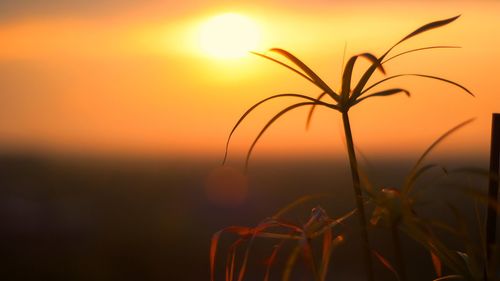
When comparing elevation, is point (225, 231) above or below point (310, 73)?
below

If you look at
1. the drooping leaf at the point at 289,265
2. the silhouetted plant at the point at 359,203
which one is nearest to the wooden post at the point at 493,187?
the silhouetted plant at the point at 359,203

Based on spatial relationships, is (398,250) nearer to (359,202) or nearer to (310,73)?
(359,202)

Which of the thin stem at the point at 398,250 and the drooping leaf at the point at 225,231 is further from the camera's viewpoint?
the drooping leaf at the point at 225,231

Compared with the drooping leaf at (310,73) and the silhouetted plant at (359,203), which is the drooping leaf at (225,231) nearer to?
the silhouetted plant at (359,203)

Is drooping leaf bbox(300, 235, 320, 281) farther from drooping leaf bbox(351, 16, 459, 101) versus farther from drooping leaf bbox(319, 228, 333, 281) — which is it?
drooping leaf bbox(351, 16, 459, 101)

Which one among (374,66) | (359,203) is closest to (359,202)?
(359,203)

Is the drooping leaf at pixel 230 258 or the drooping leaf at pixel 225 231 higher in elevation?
the drooping leaf at pixel 225 231
